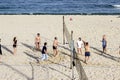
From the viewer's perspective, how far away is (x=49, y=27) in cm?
3139

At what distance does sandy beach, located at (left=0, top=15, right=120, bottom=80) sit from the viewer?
19.8 m

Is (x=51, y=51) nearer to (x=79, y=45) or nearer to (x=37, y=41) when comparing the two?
(x=37, y=41)

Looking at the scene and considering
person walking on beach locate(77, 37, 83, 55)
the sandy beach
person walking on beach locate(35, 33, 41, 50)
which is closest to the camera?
the sandy beach

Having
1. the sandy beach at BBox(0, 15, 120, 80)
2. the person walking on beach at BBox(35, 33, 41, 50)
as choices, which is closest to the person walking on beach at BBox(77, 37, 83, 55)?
the sandy beach at BBox(0, 15, 120, 80)

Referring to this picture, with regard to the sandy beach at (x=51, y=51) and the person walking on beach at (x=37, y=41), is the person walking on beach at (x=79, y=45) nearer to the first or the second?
the sandy beach at (x=51, y=51)

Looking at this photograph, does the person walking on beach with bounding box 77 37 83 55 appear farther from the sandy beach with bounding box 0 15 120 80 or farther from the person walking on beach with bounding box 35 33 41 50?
the person walking on beach with bounding box 35 33 41 50

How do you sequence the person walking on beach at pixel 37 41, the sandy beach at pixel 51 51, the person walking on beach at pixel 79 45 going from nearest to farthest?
the sandy beach at pixel 51 51 < the person walking on beach at pixel 79 45 < the person walking on beach at pixel 37 41

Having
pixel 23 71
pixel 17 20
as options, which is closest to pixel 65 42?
pixel 23 71

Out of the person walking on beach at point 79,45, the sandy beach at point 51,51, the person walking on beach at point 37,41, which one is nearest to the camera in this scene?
the sandy beach at point 51,51

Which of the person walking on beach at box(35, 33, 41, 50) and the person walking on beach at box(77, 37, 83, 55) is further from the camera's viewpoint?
the person walking on beach at box(35, 33, 41, 50)

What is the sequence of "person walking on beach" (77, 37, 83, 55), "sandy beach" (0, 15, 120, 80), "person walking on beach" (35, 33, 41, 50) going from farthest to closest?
"person walking on beach" (35, 33, 41, 50), "person walking on beach" (77, 37, 83, 55), "sandy beach" (0, 15, 120, 80)

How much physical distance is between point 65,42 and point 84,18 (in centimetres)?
1174

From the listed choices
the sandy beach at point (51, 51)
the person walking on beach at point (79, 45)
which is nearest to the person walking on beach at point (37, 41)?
the sandy beach at point (51, 51)

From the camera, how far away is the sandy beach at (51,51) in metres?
19.8
